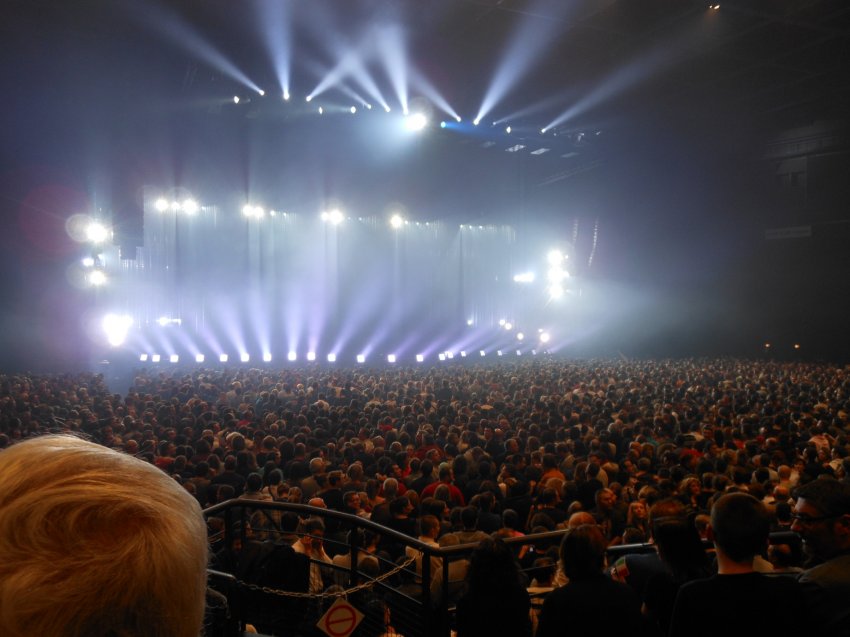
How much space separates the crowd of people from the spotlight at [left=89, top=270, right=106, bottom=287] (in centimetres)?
643

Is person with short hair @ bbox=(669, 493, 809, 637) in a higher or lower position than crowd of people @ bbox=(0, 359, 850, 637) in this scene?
higher

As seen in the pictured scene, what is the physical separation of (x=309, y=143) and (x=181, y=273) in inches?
343

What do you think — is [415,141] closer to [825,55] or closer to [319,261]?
[319,261]

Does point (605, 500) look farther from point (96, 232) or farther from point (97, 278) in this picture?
point (97, 278)

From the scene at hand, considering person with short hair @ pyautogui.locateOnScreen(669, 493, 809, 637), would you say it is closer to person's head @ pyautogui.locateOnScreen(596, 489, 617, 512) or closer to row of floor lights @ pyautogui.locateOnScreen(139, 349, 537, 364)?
person's head @ pyautogui.locateOnScreen(596, 489, 617, 512)

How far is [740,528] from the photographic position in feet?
7.55

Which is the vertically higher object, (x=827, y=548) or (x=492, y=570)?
(x=827, y=548)

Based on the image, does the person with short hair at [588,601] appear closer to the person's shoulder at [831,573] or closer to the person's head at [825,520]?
the person's shoulder at [831,573]

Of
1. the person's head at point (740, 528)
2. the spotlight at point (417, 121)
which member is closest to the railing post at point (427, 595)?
the person's head at point (740, 528)

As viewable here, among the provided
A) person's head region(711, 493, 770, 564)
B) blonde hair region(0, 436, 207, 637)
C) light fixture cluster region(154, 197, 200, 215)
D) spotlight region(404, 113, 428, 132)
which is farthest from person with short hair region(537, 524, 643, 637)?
light fixture cluster region(154, 197, 200, 215)

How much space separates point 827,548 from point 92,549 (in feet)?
9.84

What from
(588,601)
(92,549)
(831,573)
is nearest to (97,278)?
(588,601)

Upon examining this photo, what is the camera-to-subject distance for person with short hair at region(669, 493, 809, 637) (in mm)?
2154

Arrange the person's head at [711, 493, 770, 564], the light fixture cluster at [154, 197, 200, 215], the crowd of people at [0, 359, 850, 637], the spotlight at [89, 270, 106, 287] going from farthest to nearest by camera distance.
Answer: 1. the light fixture cluster at [154, 197, 200, 215]
2. the spotlight at [89, 270, 106, 287]
3. the crowd of people at [0, 359, 850, 637]
4. the person's head at [711, 493, 770, 564]
